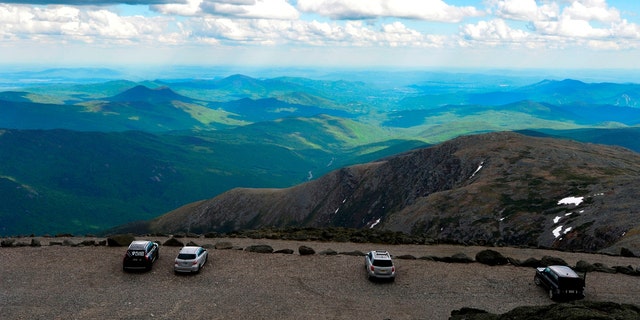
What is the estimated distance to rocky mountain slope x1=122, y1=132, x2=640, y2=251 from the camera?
75731 millimetres

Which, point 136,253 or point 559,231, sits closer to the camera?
point 136,253

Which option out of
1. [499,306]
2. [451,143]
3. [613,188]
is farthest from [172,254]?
[451,143]

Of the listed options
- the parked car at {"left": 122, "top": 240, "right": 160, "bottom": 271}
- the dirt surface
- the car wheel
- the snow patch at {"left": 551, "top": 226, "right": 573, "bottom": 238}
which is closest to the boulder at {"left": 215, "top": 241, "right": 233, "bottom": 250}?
the dirt surface

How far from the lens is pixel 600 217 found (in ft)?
244

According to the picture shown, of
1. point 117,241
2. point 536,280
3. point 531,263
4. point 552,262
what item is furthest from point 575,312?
point 117,241

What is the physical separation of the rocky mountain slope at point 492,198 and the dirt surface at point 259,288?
2127 cm

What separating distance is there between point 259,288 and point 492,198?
74.4m

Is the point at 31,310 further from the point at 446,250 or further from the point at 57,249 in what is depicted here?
the point at 446,250

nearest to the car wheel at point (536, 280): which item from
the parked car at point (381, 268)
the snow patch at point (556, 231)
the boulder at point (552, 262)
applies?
the boulder at point (552, 262)

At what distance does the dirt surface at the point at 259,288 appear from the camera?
37503 millimetres

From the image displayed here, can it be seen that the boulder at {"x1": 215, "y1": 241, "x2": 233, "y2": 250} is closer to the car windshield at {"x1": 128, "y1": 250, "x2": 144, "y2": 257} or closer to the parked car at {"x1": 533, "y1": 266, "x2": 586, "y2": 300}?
the car windshield at {"x1": 128, "y1": 250, "x2": 144, "y2": 257}

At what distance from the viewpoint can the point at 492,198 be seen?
342 ft

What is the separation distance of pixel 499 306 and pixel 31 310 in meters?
35.2

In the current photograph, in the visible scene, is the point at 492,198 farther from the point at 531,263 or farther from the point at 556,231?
the point at 531,263
